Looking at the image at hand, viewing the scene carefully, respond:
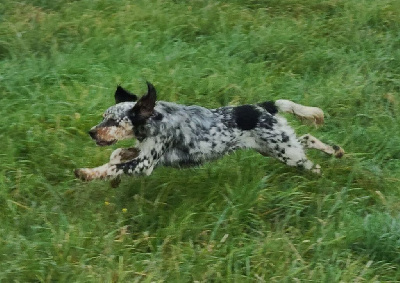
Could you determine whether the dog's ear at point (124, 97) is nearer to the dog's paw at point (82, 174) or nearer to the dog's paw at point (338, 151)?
the dog's paw at point (82, 174)

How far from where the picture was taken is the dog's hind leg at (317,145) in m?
5.31

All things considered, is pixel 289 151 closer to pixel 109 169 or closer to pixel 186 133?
pixel 186 133

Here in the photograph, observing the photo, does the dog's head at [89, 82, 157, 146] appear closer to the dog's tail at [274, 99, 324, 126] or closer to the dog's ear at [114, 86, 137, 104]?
the dog's ear at [114, 86, 137, 104]

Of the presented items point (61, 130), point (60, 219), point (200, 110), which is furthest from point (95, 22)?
point (60, 219)

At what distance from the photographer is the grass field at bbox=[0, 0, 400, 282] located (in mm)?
4070

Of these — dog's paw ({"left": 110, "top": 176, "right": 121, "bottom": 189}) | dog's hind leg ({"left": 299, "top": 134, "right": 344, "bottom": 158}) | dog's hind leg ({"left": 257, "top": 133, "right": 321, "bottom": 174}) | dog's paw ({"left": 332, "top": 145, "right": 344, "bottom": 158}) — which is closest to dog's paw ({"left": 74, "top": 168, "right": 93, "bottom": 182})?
dog's paw ({"left": 110, "top": 176, "right": 121, "bottom": 189})

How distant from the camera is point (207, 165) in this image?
17.2 feet

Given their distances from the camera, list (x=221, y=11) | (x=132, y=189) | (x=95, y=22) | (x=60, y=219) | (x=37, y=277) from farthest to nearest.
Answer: (x=221, y=11), (x=95, y=22), (x=132, y=189), (x=60, y=219), (x=37, y=277)

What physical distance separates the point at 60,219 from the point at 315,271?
184 cm

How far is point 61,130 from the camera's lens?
5418 mm

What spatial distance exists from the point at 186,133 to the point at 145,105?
1.58ft

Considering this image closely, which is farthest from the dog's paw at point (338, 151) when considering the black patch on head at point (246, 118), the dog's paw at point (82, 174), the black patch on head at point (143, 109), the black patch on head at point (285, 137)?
the dog's paw at point (82, 174)

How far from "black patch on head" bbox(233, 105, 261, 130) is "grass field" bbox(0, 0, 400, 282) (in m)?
0.41

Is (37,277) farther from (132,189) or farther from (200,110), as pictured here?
(200,110)
